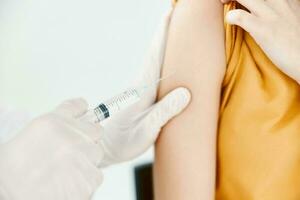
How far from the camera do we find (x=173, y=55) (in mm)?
996

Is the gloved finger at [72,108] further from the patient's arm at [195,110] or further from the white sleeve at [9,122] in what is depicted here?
the white sleeve at [9,122]

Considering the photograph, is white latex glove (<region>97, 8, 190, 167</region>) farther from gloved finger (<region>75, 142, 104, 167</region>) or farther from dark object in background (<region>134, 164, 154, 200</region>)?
dark object in background (<region>134, 164, 154, 200</region>)

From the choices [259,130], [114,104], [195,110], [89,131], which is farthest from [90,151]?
[259,130]

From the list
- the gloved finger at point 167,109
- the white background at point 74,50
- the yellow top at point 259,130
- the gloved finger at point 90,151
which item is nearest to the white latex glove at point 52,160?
the gloved finger at point 90,151

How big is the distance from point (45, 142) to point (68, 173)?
84 mm

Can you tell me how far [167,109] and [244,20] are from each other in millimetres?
290

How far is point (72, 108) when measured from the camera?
2.95 feet

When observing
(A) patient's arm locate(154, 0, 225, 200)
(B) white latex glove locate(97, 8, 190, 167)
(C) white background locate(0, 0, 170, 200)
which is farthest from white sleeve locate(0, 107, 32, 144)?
(A) patient's arm locate(154, 0, 225, 200)

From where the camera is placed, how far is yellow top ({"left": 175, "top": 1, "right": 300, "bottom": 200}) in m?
0.96

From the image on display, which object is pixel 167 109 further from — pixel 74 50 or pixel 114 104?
pixel 74 50

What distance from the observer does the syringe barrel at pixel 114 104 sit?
969 mm

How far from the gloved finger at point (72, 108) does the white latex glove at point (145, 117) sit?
196 millimetres

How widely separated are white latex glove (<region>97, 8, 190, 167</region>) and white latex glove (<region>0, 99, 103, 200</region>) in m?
0.19

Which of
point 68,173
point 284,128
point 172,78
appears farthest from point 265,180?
point 68,173
